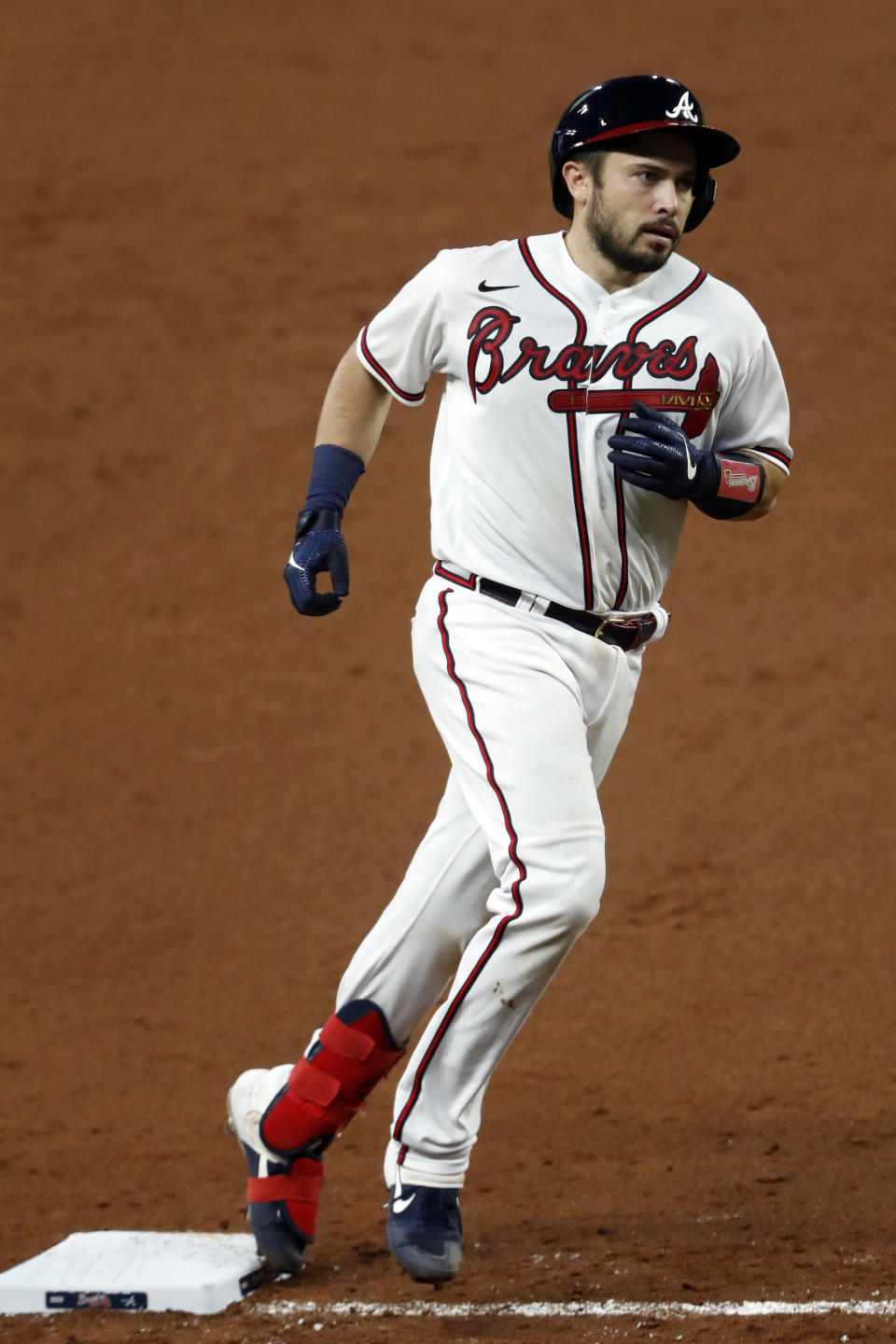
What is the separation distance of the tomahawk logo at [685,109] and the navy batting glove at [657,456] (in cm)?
48

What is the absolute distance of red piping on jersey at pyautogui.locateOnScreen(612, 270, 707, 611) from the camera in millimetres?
2570

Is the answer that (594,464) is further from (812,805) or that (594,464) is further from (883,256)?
(883,256)

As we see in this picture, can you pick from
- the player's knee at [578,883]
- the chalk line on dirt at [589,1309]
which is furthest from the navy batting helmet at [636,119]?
the chalk line on dirt at [589,1309]

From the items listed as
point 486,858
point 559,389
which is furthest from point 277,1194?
point 559,389

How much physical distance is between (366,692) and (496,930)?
4.02 m

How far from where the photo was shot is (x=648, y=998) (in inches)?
175

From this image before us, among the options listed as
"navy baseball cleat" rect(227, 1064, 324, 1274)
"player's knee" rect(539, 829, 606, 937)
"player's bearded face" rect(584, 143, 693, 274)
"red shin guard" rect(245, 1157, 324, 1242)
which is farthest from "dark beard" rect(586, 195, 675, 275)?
"red shin guard" rect(245, 1157, 324, 1242)

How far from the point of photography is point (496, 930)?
242cm

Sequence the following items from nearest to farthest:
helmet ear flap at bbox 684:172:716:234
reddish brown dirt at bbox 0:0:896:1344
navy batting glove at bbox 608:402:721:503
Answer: navy batting glove at bbox 608:402:721:503 → helmet ear flap at bbox 684:172:716:234 → reddish brown dirt at bbox 0:0:896:1344

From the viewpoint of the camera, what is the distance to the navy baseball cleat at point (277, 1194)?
277 cm

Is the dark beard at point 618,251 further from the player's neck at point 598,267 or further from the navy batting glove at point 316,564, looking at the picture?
the navy batting glove at point 316,564

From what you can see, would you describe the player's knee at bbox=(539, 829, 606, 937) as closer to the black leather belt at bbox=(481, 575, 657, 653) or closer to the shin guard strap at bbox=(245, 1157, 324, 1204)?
the black leather belt at bbox=(481, 575, 657, 653)

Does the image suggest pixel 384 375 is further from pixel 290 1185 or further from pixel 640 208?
pixel 290 1185

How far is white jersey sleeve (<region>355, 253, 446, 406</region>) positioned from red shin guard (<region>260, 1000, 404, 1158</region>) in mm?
1108
